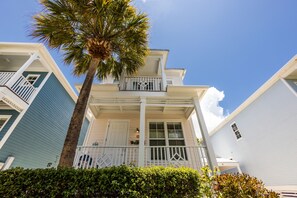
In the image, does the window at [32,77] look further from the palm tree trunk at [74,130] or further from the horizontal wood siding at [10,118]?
the palm tree trunk at [74,130]

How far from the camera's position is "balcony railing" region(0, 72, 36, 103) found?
6.93m

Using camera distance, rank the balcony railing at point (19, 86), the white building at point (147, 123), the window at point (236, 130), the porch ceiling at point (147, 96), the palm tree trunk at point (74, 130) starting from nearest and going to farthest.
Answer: the palm tree trunk at point (74, 130)
the white building at point (147, 123)
the porch ceiling at point (147, 96)
the balcony railing at point (19, 86)
the window at point (236, 130)

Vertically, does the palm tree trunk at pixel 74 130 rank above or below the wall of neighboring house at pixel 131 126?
below

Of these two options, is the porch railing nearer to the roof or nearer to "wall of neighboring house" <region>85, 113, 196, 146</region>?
"wall of neighboring house" <region>85, 113, 196, 146</region>

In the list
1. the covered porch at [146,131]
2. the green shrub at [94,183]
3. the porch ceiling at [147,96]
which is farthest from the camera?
the porch ceiling at [147,96]

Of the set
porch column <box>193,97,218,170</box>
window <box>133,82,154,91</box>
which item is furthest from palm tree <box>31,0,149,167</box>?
porch column <box>193,97,218,170</box>

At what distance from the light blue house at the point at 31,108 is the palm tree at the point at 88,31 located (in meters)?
3.41

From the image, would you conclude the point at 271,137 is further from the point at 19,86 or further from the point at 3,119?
the point at 3,119

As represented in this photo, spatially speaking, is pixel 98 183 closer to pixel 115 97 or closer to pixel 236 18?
pixel 115 97

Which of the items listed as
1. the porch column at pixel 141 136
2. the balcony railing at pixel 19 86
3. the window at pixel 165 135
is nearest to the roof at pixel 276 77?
the window at pixel 165 135

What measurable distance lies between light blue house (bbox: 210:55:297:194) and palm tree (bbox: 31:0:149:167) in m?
8.07

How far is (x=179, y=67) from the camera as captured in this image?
10.1 meters

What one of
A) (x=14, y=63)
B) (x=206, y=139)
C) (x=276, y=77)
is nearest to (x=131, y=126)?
(x=206, y=139)

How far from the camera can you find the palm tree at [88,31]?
4.98m
